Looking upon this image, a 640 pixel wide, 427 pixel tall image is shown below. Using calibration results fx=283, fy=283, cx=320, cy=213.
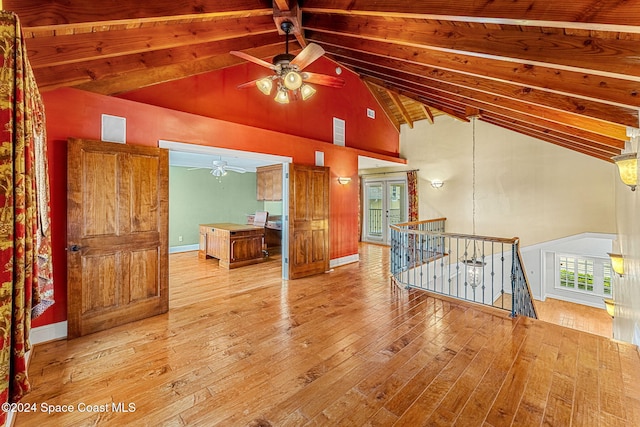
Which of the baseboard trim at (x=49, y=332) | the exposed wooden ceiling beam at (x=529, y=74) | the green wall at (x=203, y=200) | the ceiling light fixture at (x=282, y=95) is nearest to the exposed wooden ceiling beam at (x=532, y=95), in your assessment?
the exposed wooden ceiling beam at (x=529, y=74)

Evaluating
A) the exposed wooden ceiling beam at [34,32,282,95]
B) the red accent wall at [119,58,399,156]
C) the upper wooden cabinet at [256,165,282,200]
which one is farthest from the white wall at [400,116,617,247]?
the exposed wooden ceiling beam at [34,32,282,95]

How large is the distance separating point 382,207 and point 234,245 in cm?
523

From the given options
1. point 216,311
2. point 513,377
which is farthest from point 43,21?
point 513,377

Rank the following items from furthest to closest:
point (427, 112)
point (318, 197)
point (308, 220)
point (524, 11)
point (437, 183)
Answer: point (437, 183)
point (427, 112)
point (318, 197)
point (308, 220)
point (524, 11)

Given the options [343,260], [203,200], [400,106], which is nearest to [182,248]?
[203,200]

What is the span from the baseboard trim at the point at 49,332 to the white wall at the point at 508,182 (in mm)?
7876

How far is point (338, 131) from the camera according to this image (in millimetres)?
6215

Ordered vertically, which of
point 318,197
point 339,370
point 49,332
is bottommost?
point 339,370

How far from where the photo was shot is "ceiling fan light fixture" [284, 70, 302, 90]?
284cm

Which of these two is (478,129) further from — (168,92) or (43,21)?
(43,21)

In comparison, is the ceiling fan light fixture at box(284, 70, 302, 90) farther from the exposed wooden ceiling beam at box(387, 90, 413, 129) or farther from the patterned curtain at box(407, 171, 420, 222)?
the patterned curtain at box(407, 171, 420, 222)

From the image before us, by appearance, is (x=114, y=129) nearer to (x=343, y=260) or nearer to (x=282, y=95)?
(x=282, y=95)

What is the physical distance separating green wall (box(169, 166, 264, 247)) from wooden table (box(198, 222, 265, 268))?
157 cm

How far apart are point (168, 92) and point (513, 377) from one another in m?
4.98
